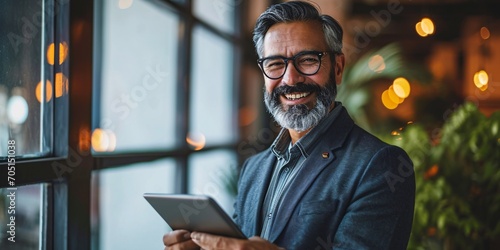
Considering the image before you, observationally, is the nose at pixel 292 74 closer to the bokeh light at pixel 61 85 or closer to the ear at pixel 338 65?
the ear at pixel 338 65

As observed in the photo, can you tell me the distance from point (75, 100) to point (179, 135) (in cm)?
138

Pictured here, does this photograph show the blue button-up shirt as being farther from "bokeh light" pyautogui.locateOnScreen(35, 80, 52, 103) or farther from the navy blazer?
"bokeh light" pyautogui.locateOnScreen(35, 80, 52, 103)

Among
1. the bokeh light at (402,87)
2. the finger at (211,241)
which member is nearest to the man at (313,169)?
the finger at (211,241)

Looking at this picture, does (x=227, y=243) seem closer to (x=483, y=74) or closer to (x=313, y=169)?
(x=313, y=169)

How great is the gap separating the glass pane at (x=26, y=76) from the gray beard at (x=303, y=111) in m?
0.65

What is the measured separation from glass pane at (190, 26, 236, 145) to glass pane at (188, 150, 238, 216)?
0.43 feet

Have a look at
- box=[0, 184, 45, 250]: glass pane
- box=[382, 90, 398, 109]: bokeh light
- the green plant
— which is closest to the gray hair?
box=[0, 184, 45, 250]: glass pane

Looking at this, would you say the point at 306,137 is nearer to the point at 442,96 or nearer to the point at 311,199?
the point at 311,199

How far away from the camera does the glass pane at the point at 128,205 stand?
221 centimetres

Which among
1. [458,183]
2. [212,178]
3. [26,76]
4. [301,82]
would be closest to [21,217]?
[26,76]

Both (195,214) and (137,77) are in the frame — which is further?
(137,77)

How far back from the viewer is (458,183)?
10.7 ft

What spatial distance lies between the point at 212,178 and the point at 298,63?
220 cm

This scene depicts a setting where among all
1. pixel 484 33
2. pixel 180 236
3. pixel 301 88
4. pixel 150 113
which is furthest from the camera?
pixel 484 33
